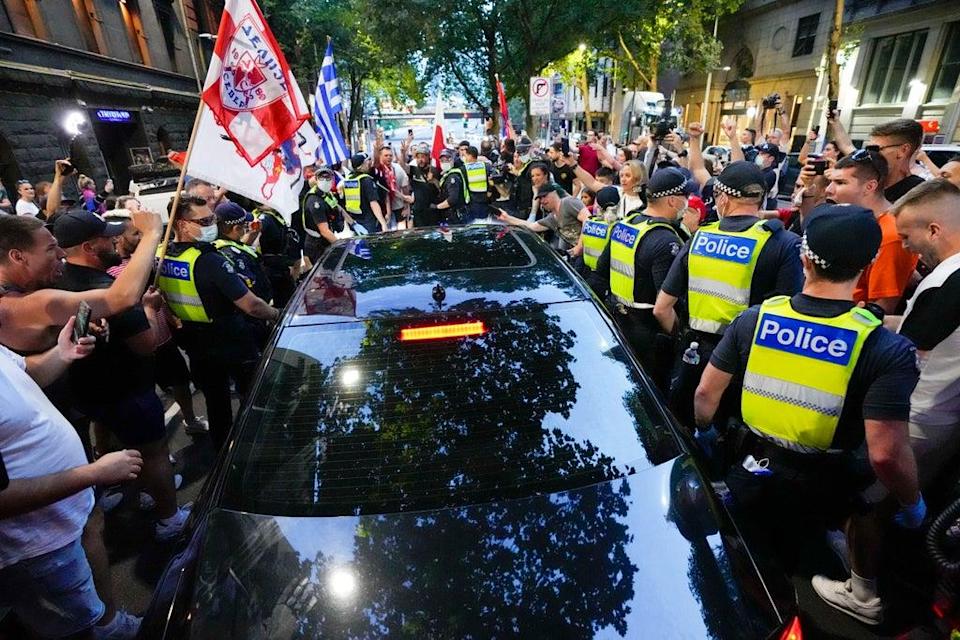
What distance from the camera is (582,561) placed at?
137 centimetres

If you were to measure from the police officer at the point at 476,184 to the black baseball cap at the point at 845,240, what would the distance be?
285 inches

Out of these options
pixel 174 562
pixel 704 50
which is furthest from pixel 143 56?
pixel 704 50

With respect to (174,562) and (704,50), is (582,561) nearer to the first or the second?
(174,562)

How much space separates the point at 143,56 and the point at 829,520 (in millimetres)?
22339

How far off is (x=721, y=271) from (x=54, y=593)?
347 centimetres

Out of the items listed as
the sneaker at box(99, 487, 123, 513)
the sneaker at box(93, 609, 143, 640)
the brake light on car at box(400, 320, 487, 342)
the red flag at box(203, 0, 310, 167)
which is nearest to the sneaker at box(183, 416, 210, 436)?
the sneaker at box(99, 487, 123, 513)

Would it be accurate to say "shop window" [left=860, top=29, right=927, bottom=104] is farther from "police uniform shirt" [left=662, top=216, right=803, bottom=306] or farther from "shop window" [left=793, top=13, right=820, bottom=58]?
"police uniform shirt" [left=662, top=216, right=803, bottom=306]

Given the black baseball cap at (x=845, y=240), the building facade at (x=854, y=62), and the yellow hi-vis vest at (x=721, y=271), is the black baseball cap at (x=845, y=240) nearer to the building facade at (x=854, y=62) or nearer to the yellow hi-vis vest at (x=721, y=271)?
the yellow hi-vis vest at (x=721, y=271)

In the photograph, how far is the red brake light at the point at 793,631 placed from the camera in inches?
50.0

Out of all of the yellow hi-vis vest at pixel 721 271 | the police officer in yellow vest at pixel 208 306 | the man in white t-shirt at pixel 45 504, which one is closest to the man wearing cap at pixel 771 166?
the yellow hi-vis vest at pixel 721 271

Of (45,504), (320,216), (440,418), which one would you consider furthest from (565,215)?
(45,504)

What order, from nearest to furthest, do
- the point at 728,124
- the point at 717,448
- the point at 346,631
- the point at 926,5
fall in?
the point at 346,631, the point at 717,448, the point at 728,124, the point at 926,5

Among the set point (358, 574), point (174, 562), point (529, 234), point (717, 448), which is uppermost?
point (529, 234)

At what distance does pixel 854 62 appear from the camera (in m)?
22.3
